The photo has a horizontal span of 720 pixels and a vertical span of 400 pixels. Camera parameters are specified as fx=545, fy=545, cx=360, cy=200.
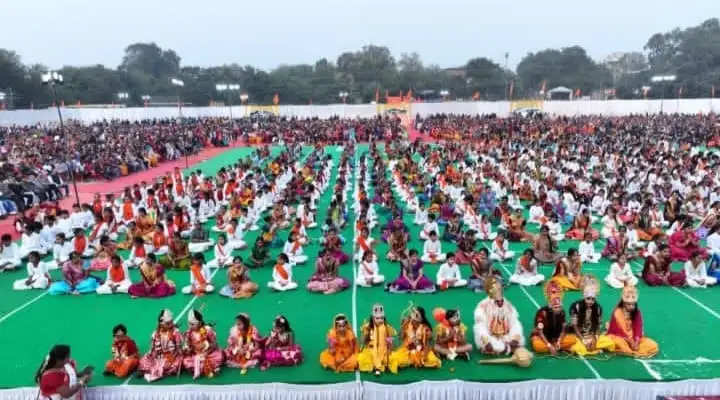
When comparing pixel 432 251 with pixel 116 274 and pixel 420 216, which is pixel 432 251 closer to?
pixel 420 216

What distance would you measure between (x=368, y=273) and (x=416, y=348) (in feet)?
8.96

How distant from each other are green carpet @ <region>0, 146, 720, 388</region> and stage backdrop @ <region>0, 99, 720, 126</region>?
30.7 metres

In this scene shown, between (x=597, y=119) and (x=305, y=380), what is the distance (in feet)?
112

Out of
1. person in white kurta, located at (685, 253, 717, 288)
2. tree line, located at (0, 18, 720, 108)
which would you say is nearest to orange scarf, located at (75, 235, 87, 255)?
person in white kurta, located at (685, 253, 717, 288)

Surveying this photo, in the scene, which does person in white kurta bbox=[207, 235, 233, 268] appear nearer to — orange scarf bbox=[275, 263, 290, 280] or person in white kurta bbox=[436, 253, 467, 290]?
orange scarf bbox=[275, 263, 290, 280]

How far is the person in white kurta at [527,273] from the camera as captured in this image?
27.0ft

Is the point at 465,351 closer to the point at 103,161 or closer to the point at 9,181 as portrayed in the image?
the point at 9,181

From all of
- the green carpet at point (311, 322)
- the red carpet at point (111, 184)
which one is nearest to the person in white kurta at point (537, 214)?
the green carpet at point (311, 322)

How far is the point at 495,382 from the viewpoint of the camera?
495cm

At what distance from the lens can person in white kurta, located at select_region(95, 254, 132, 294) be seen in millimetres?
8133

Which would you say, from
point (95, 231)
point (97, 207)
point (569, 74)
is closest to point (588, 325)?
point (95, 231)

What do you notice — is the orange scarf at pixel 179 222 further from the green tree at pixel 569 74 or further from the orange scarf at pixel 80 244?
the green tree at pixel 569 74

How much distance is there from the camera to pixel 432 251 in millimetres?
9570

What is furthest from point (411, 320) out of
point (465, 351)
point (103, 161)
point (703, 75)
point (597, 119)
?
point (703, 75)
